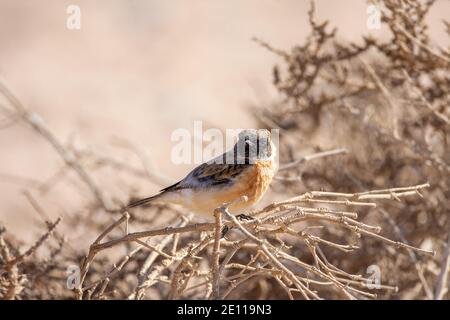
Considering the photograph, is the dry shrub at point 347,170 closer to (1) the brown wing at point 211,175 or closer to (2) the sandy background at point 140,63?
(1) the brown wing at point 211,175

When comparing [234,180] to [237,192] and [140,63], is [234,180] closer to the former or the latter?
[237,192]

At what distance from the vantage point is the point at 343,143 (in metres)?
7.02

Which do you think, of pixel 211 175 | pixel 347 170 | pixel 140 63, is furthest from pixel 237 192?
pixel 140 63

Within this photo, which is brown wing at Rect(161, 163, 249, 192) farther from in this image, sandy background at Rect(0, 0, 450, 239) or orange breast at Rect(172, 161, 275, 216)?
sandy background at Rect(0, 0, 450, 239)

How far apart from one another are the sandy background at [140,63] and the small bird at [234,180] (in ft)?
19.7

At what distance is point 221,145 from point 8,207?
417 cm

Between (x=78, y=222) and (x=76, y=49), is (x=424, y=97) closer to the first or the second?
(x=78, y=222)

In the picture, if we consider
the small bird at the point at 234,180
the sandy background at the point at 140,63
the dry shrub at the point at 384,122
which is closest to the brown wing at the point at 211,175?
the small bird at the point at 234,180

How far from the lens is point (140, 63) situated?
14758 mm

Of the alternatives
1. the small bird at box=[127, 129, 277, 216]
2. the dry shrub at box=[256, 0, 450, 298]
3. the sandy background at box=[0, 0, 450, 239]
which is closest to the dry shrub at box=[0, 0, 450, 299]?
the dry shrub at box=[256, 0, 450, 298]

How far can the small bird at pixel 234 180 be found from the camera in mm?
4836

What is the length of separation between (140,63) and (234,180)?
10.2 m

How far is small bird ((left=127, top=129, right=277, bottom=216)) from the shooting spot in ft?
15.9

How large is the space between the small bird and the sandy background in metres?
A: 6.01
